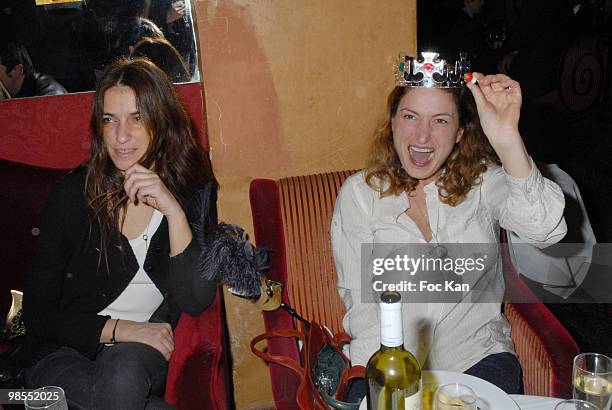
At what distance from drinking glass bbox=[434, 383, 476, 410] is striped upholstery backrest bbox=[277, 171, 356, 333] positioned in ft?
3.21

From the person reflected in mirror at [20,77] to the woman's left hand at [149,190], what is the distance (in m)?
0.58

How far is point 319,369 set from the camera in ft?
5.57

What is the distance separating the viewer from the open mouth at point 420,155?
182 centimetres

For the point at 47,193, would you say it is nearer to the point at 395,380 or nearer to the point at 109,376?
the point at 109,376

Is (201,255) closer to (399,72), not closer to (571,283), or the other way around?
(399,72)

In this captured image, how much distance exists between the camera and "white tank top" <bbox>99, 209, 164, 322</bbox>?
193cm

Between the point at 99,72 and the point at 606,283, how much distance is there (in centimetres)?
292

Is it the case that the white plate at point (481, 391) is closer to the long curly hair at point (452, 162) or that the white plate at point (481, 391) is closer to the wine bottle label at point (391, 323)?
the wine bottle label at point (391, 323)

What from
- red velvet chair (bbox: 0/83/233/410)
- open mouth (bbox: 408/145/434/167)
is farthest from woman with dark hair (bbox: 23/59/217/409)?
open mouth (bbox: 408/145/434/167)

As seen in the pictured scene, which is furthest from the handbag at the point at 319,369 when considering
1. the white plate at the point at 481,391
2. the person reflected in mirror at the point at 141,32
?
the person reflected in mirror at the point at 141,32

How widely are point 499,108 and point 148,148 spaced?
109 cm

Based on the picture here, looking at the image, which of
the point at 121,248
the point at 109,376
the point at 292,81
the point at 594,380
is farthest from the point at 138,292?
the point at 594,380

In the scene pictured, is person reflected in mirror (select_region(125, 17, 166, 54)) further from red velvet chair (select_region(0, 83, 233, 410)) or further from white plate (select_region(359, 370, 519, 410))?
white plate (select_region(359, 370, 519, 410))

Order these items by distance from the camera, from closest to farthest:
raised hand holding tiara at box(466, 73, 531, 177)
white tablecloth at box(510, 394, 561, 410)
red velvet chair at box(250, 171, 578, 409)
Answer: white tablecloth at box(510, 394, 561, 410) < raised hand holding tiara at box(466, 73, 531, 177) < red velvet chair at box(250, 171, 578, 409)
